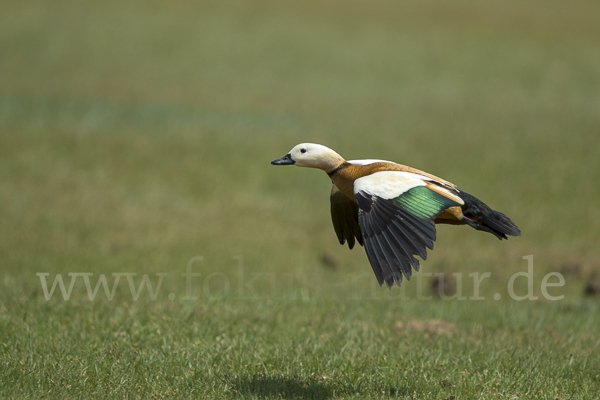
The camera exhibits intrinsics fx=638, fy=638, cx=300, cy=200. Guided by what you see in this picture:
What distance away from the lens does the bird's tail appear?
5059 mm

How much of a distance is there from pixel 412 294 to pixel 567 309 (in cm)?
231

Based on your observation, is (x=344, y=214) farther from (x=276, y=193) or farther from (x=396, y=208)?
(x=276, y=193)

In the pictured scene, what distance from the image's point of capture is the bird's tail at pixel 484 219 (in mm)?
5059

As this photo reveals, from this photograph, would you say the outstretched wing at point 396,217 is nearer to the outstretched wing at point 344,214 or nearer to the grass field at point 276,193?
the outstretched wing at point 344,214

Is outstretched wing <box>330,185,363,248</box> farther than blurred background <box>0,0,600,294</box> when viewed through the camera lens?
No

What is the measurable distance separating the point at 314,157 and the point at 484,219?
145 centimetres

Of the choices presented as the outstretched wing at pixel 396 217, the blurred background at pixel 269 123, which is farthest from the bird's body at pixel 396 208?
the blurred background at pixel 269 123

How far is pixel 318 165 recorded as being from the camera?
17.1 ft

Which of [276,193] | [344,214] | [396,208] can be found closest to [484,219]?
[396,208]

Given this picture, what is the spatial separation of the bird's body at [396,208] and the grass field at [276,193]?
1328 mm

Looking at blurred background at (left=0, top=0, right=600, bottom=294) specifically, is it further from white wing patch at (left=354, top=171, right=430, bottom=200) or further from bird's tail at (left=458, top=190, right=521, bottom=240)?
bird's tail at (left=458, top=190, right=521, bottom=240)

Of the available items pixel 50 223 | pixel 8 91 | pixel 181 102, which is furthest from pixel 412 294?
pixel 8 91

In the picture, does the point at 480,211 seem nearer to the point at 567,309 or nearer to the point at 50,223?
the point at 567,309

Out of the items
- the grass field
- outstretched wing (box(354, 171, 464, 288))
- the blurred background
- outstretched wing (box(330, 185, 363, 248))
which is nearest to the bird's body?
outstretched wing (box(354, 171, 464, 288))
